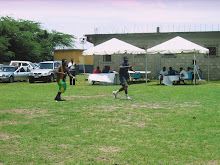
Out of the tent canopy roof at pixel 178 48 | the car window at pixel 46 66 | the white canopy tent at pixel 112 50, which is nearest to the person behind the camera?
the tent canopy roof at pixel 178 48

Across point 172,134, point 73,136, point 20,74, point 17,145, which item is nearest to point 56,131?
point 73,136

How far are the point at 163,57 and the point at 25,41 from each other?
896 inches

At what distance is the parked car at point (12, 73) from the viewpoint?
94.4 feet

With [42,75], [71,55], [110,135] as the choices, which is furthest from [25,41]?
[110,135]

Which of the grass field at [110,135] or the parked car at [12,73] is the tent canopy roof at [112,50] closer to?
the parked car at [12,73]

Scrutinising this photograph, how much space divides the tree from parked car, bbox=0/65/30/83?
1106cm

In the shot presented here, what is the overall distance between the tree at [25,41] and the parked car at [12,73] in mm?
11056

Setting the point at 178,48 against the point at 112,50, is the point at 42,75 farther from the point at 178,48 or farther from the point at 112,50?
the point at 178,48

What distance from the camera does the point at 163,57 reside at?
32.6 meters

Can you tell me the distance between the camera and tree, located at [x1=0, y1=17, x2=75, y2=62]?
4547 cm

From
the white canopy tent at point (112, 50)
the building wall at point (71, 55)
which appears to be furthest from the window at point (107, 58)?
the building wall at point (71, 55)

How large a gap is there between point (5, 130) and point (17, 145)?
157 centimetres

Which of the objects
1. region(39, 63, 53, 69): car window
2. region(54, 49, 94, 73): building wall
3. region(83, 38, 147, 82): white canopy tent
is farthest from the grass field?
region(54, 49, 94, 73): building wall

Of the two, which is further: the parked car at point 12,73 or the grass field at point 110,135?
the parked car at point 12,73
